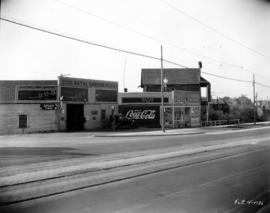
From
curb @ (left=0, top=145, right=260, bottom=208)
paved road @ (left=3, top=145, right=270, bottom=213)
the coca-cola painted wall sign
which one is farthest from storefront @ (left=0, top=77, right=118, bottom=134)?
paved road @ (left=3, top=145, right=270, bottom=213)

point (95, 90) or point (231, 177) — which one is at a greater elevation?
point (95, 90)

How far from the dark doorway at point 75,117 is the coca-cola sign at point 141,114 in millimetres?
7485

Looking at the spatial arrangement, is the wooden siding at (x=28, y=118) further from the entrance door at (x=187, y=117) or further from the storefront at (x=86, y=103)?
the entrance door at (x=187, y=117)

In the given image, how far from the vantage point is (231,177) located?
8.88 m

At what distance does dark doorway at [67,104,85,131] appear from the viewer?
31.7 meters

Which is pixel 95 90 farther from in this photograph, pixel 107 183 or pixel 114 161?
pixel 107 183

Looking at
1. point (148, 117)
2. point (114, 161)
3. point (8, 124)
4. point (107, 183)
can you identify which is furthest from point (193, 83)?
point (107, 183)

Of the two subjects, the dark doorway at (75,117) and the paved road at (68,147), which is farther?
the dark doorway at (75,117)

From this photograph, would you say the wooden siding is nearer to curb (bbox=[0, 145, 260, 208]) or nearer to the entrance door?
the entrance door

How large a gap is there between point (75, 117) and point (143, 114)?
31.3 feet

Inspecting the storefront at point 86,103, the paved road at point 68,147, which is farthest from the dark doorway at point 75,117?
the paved road at point 68,147

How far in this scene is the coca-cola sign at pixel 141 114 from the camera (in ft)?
125

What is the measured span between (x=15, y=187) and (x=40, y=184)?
2.04 ft

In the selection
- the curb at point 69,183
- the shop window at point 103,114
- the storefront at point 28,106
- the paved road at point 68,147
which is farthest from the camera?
the shop window at point 103,114
